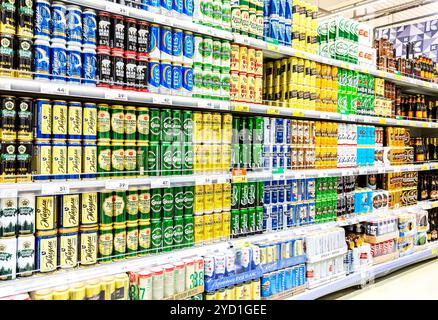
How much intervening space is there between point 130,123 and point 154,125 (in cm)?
14

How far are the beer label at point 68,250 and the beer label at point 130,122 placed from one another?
1.93ft

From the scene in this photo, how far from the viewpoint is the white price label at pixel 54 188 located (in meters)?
1.62

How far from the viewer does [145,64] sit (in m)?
1.98

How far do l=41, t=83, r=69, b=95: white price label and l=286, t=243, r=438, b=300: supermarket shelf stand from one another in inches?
76.7

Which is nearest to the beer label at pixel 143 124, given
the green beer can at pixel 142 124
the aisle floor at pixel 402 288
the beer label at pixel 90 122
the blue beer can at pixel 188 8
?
the green beer can at pixel 142 124

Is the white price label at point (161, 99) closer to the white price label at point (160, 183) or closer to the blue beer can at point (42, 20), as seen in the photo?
the white price label at point (160, 183)

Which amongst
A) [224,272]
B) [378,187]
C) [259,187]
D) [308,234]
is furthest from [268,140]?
[378,187]

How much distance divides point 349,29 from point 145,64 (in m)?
1.99

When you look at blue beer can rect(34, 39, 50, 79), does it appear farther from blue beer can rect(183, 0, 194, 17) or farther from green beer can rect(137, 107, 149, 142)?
blue beer can rect(183, 0, 194, 17)

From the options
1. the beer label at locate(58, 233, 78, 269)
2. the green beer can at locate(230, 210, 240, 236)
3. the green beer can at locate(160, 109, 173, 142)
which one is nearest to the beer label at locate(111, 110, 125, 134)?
the green beer can at locate(160, 109, 173, 142)

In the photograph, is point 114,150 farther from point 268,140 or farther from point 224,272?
point 268,140

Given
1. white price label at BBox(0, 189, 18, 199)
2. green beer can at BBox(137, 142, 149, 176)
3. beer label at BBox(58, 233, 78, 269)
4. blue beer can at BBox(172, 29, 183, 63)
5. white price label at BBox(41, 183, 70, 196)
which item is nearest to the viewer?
white price label at BBox(0, 189, 18, 199)

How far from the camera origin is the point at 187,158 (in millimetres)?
2162

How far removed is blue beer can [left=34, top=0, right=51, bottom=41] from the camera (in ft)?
5.47
